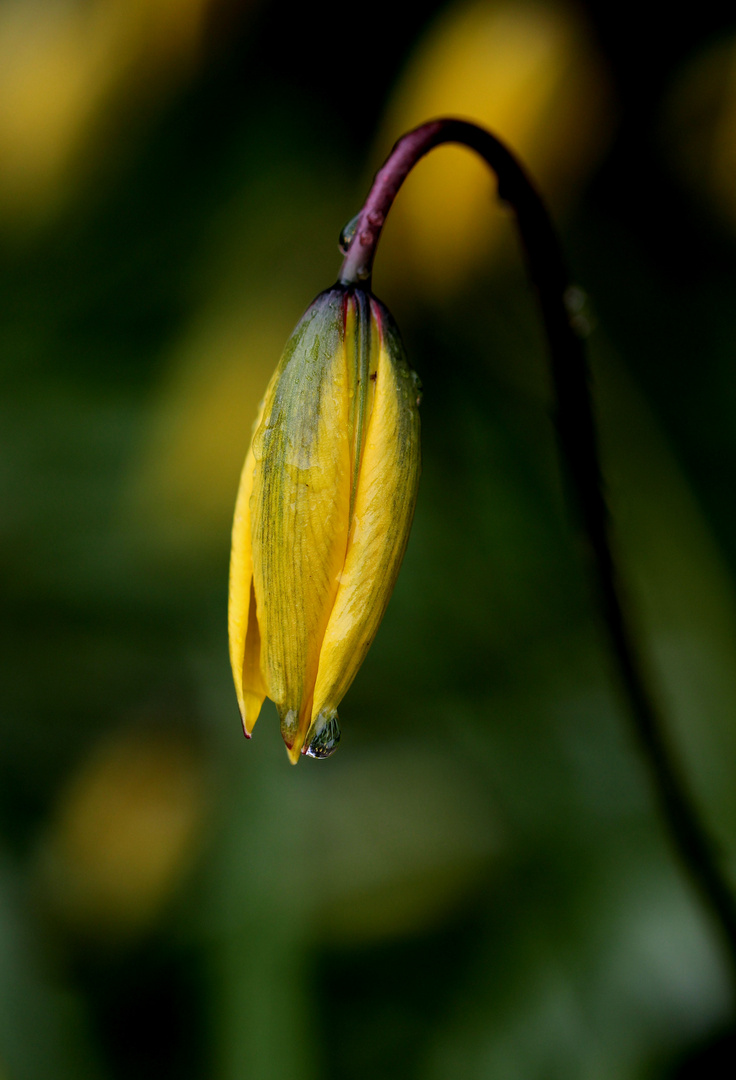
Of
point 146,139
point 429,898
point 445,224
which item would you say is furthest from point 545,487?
point 146,139

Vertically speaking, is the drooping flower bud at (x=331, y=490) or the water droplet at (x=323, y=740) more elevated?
the drooping flower bud at (x=331, y=490)

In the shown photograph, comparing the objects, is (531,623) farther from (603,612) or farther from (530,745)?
(603,612)

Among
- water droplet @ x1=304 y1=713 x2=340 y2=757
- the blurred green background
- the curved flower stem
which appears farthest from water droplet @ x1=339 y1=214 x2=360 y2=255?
the blurred green background

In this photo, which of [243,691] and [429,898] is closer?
[243,691]

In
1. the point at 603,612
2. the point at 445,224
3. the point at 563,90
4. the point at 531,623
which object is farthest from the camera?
the point at 445,224

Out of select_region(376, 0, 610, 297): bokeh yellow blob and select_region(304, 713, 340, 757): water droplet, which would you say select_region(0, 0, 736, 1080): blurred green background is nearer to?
select_region(376, 0, 610, 297): bokeh yellow blob

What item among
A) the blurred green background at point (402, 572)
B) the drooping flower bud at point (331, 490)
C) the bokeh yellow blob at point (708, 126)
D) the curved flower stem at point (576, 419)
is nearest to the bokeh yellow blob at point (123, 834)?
the blurred green background at point (402, 572)

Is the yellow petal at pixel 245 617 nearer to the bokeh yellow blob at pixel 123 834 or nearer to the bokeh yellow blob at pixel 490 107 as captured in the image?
the bokeh yellow blob at pixel 123 834

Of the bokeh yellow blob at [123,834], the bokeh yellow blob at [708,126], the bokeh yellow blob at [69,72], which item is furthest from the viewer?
the bokeh yellow blob at [69,72]
